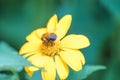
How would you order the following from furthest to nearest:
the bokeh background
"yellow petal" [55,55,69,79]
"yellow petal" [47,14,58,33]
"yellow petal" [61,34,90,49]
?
the bokeh background < "yellow petal" [47,14,58,33] < "yellow petal" [61,34,90,49] < "yellow petal" [55,55,69,79]

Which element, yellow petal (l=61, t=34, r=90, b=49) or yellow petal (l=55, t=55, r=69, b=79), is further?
yellow petal (l=61, t=34, r=90, b=49)

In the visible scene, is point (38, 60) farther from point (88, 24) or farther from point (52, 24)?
point (88, 24)

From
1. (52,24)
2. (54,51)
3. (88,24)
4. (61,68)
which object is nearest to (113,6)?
(88,24)

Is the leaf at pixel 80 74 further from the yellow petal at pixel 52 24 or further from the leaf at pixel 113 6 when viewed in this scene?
the leaf at pixel 113 6

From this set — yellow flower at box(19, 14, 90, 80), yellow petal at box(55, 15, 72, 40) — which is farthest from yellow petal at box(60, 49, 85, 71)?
yellow petal at box(55, 15, 72, 40)

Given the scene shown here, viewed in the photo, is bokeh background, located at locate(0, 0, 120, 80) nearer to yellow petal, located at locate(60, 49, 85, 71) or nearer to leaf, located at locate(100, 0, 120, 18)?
leaf, located at locate(100, 0, 120, 18)

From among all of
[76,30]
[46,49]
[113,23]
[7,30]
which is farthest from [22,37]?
[46,49]

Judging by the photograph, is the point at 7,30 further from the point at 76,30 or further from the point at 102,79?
the point at 102,79
